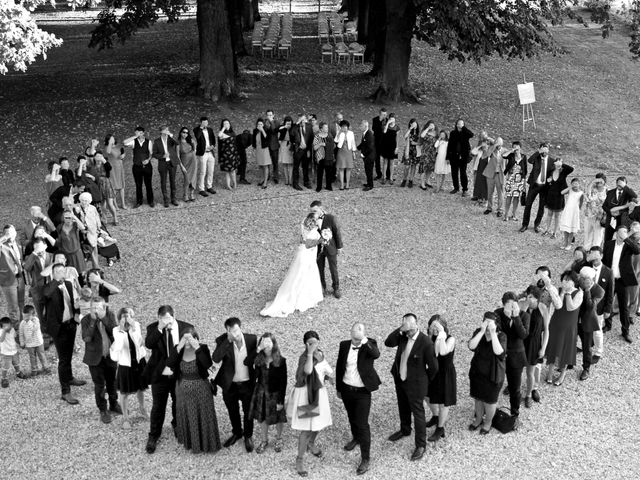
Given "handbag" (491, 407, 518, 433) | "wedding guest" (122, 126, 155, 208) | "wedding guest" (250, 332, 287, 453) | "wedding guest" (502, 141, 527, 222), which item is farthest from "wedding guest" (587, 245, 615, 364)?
"wedding guest" (122, 126, 155, 208)

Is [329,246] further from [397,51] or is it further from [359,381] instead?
[397,51]

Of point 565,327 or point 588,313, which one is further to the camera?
point 588,313

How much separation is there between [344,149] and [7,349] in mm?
8594

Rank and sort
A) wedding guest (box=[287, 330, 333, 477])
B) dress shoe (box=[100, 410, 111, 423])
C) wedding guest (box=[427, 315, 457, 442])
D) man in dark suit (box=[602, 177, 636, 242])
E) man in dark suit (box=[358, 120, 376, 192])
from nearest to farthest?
1. wedding guest (box=[287, 330, 333, 477])
2. wedding guest (box=[427, 315, 457, 442])
3. dress shoe (box=[100, 410, 111, 423])
4. man in dark suit (box=[602, 177, 636, 242])
5. man in dark suit (box=[358, 120, 376, 192])

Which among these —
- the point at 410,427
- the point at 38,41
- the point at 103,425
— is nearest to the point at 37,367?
the point at 103,425

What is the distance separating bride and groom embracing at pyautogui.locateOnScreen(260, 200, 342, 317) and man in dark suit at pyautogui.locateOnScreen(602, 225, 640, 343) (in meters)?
4.06

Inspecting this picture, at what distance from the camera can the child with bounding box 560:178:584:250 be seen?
1433cm

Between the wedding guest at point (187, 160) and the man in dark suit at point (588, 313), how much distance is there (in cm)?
852

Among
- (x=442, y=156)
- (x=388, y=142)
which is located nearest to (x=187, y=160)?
(x=388, y=142)

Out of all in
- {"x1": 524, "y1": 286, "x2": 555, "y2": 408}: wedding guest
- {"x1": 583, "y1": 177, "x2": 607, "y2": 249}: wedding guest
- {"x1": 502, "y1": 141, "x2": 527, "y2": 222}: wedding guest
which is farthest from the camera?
{"x1": 502, "y1": 141, "x2": 527, "y2": 222}: wedding guest

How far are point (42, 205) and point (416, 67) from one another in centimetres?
1496

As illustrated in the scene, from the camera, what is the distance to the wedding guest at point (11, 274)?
11.7 metres

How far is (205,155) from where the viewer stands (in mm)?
16672

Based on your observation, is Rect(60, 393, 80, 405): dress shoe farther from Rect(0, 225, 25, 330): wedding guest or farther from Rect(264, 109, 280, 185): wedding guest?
Rect(264, 109, 280, 185): wedding guest
